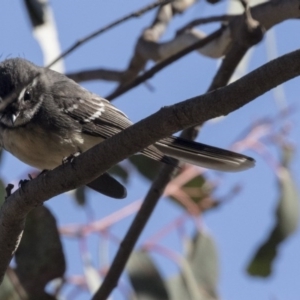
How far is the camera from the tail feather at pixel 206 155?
94.8 inches

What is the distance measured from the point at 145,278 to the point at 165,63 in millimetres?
773

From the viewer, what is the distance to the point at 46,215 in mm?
2551

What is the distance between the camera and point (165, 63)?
9.25 feet

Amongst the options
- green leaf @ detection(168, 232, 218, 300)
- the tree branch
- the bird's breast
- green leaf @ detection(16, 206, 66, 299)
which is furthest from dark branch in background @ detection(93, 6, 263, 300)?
the tree branch

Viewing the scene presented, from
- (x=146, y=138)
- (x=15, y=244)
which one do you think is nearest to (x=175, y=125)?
(x=146, y=138)

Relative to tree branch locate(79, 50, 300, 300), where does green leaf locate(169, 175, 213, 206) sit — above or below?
above

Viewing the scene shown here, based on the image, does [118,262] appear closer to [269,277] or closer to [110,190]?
[110,190]

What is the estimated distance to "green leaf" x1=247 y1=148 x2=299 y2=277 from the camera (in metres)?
2.88

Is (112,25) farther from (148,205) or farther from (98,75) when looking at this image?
Answer: (98,75)

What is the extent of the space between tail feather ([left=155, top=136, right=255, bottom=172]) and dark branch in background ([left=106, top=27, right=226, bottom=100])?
18.2 inches

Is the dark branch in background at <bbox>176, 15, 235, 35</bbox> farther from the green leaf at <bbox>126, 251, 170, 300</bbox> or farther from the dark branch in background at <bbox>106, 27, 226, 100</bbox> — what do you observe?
the green leaf at <bbox>126, 251, 170, 300</bbox>

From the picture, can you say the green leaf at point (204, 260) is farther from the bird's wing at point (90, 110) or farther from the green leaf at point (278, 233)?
the bird's wing at point (90, 110)

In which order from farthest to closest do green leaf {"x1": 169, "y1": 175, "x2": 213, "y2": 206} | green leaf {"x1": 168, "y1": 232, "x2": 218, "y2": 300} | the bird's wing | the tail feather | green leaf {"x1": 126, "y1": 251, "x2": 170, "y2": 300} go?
green leaf {"x1": 169, "y1": 175, "x2": 213, "y2": 206} → green leaf {"x1": 168, "y1": 232, "x2": 218, "y2": 300} → green leaf {"x1": 126, "y1": 251, "x2": 170, "y2": 300} → the bird's wing → the tail feather

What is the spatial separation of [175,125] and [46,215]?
3.35 ft
